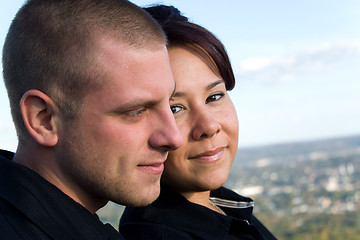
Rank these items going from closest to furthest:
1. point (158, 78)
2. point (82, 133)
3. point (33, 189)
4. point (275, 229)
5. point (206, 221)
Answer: point (33, 189) < point (82, 133) < point (158, 78) < point (206, 221) < point (275, 229)

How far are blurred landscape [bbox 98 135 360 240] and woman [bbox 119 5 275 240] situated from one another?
2745 centimetres

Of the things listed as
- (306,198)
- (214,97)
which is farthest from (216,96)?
(306,198)

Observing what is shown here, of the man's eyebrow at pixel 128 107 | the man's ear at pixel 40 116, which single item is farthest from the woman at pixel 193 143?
the man's ear at pixel 40 116

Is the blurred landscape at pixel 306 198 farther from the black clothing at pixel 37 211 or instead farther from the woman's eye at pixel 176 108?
the black clothing at pixel 37 211

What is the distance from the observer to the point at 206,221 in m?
2.82

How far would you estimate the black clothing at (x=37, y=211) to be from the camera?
177 cm

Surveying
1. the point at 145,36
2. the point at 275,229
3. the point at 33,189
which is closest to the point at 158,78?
the point at 145,36

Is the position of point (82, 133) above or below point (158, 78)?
below

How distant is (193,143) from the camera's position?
2686mm

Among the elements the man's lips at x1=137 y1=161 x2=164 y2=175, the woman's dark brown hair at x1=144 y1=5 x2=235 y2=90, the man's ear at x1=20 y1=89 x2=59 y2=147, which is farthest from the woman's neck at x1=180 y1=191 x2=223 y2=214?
the man's ear at x1=20 y1=89 x2=59 y2=147

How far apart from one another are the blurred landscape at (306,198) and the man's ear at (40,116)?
28213 mm

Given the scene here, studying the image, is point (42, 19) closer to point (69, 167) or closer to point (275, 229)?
point (69, 167)

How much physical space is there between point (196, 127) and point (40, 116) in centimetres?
96

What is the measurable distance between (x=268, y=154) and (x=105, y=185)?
144552mm
